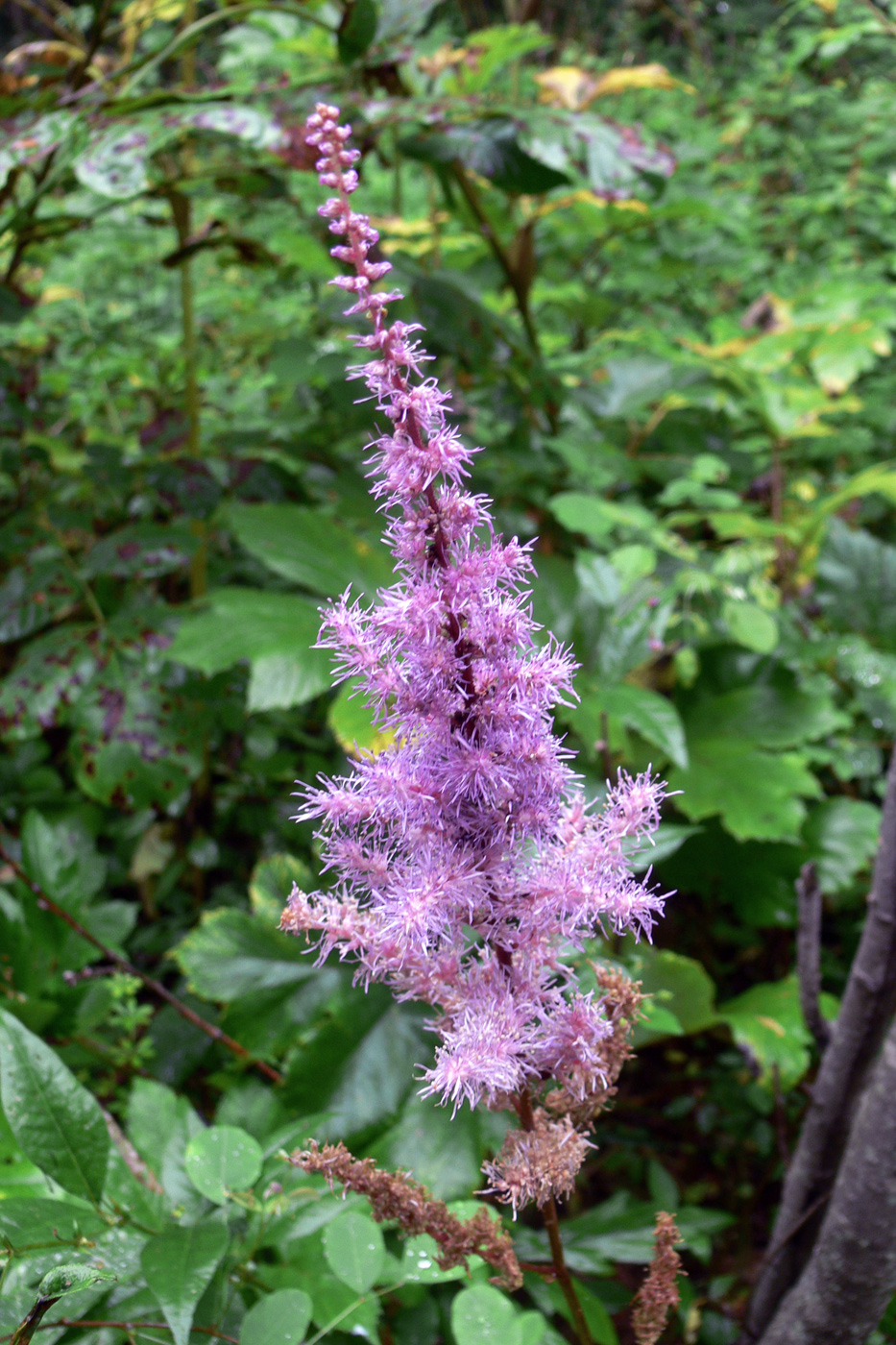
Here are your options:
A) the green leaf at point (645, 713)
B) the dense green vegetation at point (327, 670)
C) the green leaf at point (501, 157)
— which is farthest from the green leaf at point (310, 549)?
the green leaf at point (501, 157)

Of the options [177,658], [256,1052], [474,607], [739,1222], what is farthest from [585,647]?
[474,607]

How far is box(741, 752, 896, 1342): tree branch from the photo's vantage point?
99cm

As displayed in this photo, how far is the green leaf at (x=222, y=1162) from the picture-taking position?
2.30 feet

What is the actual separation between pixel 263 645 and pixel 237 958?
51 cm

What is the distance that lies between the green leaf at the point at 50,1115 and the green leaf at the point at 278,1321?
18 cm

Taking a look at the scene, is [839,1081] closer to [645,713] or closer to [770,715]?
[645,713]

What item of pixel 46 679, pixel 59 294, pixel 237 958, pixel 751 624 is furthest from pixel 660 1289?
pixel 59 294

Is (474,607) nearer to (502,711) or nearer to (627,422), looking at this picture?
(502,711)

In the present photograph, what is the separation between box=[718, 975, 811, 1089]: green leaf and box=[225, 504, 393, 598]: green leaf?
3.12 feet

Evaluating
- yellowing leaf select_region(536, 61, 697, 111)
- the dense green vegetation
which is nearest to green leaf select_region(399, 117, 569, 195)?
the dense green vegetation

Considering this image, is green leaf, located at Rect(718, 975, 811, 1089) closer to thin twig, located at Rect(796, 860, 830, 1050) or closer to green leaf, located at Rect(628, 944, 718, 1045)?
green leaf, located at Rect(628, 944, 718, 1045)

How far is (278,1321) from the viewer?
61 cm

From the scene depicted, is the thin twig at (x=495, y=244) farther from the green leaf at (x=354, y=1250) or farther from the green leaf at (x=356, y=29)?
the green leaf at (x=354, y=1250)

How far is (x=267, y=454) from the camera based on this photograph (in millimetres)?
2324
